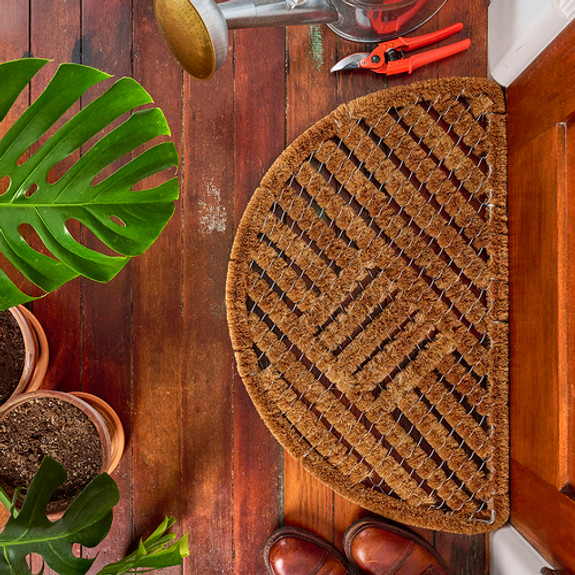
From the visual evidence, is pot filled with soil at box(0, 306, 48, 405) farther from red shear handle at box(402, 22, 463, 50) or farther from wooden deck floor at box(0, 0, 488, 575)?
red shear handle at box(402, 22, 463, 50)

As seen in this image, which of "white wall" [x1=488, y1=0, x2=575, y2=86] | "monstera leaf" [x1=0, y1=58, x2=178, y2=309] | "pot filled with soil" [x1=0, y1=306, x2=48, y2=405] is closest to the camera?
"monstera leaf" [x1=0, y1=58, x2=178, y2=309]

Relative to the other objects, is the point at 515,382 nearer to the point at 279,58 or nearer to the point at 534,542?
the point at 534,542

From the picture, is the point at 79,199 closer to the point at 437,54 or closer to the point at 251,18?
the point at 251,18

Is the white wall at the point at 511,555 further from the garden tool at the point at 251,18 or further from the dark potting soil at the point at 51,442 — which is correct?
the garden tool at the point at 251,18

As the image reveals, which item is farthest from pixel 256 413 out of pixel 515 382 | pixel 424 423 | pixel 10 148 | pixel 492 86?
pixel 492 86

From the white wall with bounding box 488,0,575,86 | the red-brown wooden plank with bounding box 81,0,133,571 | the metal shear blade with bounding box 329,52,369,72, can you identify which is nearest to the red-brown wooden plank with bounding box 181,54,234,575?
the red-brown wooden plank with bounding box 81,0,133,571

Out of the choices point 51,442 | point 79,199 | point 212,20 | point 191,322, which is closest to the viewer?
point 79,199

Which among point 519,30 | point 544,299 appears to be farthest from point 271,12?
point 544,299
